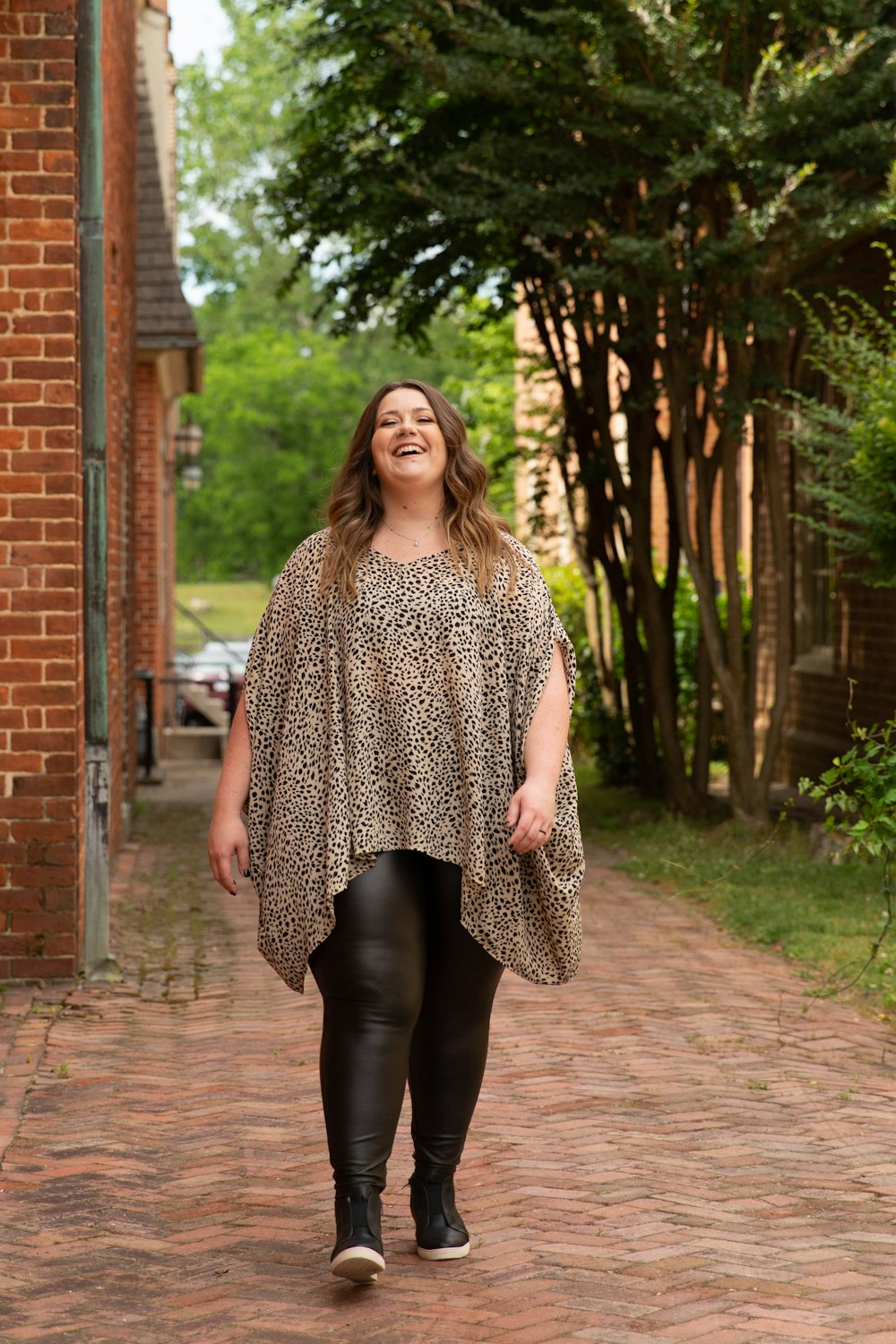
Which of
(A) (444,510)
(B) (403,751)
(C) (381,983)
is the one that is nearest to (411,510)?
(A) (444,510)

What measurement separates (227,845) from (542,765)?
2.49 ft

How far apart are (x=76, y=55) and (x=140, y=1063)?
4.09 meters

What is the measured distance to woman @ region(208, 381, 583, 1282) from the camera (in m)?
3.77

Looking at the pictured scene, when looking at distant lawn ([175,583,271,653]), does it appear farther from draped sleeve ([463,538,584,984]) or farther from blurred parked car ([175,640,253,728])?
draped sleeve ([463,538,584,984])

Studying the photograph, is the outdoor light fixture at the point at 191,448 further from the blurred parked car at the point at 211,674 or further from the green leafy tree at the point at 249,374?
the green leafy tree at the point at 249,374

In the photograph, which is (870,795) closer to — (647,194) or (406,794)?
(406,794)

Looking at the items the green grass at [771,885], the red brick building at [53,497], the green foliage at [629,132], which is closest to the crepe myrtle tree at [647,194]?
the green foliage at [629,132]

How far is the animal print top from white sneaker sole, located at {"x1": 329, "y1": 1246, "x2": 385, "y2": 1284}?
24.8 inches

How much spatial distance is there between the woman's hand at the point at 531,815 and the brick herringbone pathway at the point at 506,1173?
3.30ft

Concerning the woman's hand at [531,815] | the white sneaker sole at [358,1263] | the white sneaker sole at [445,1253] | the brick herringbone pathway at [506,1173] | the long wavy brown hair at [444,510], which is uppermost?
the long wavy brown hair at [444,510]

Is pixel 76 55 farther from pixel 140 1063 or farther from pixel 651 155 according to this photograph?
pixel 651 155

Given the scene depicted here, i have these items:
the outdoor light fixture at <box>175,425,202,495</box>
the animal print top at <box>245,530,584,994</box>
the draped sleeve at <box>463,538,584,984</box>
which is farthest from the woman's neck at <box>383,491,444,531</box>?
the outdoor light fixture at <box>175,425,202,495</box>

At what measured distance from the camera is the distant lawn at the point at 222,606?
2286 inches

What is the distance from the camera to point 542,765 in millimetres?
3854
